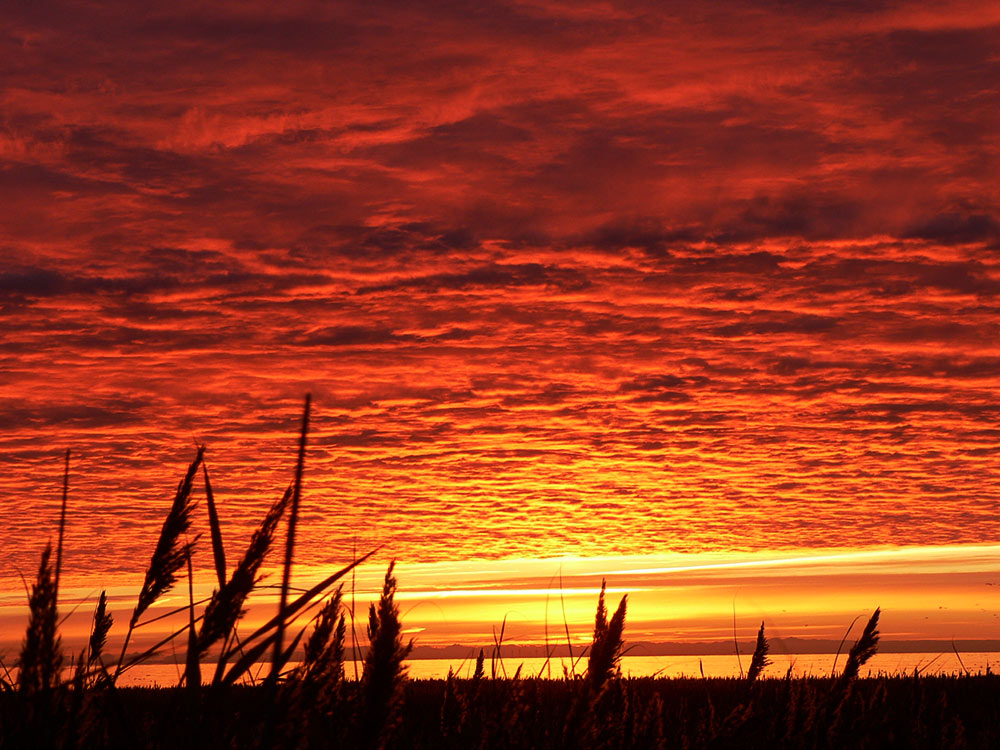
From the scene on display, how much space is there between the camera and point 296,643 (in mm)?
2395

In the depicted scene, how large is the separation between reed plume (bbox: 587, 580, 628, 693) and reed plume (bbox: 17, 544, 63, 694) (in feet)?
4.58

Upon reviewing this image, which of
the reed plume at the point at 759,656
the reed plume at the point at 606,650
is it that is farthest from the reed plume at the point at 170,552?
the reed plume at the point at 759,656

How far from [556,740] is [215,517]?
1.65 meters

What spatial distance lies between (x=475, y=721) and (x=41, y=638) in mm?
2537

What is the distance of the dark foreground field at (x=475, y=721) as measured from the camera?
2.41 metres

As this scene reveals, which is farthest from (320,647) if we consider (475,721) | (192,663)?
(475,721)

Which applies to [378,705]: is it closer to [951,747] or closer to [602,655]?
[602,655]

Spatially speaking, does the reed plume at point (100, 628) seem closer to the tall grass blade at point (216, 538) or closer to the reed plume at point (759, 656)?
the tall grass blade at point (216, 538)

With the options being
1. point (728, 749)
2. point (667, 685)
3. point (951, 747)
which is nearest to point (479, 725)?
point (728, 749)

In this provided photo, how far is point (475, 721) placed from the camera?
446cm

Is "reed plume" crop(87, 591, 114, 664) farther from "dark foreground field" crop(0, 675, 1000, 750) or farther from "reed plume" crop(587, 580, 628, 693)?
"reed plume" crop(587, 580, 628, 693)

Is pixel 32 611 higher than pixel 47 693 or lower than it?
higher

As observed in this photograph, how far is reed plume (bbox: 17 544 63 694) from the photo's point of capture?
2.24 meters

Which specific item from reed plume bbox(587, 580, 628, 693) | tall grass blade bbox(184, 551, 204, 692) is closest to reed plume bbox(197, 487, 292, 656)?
tall grass blade bbox(184, 551, 204, 692)
